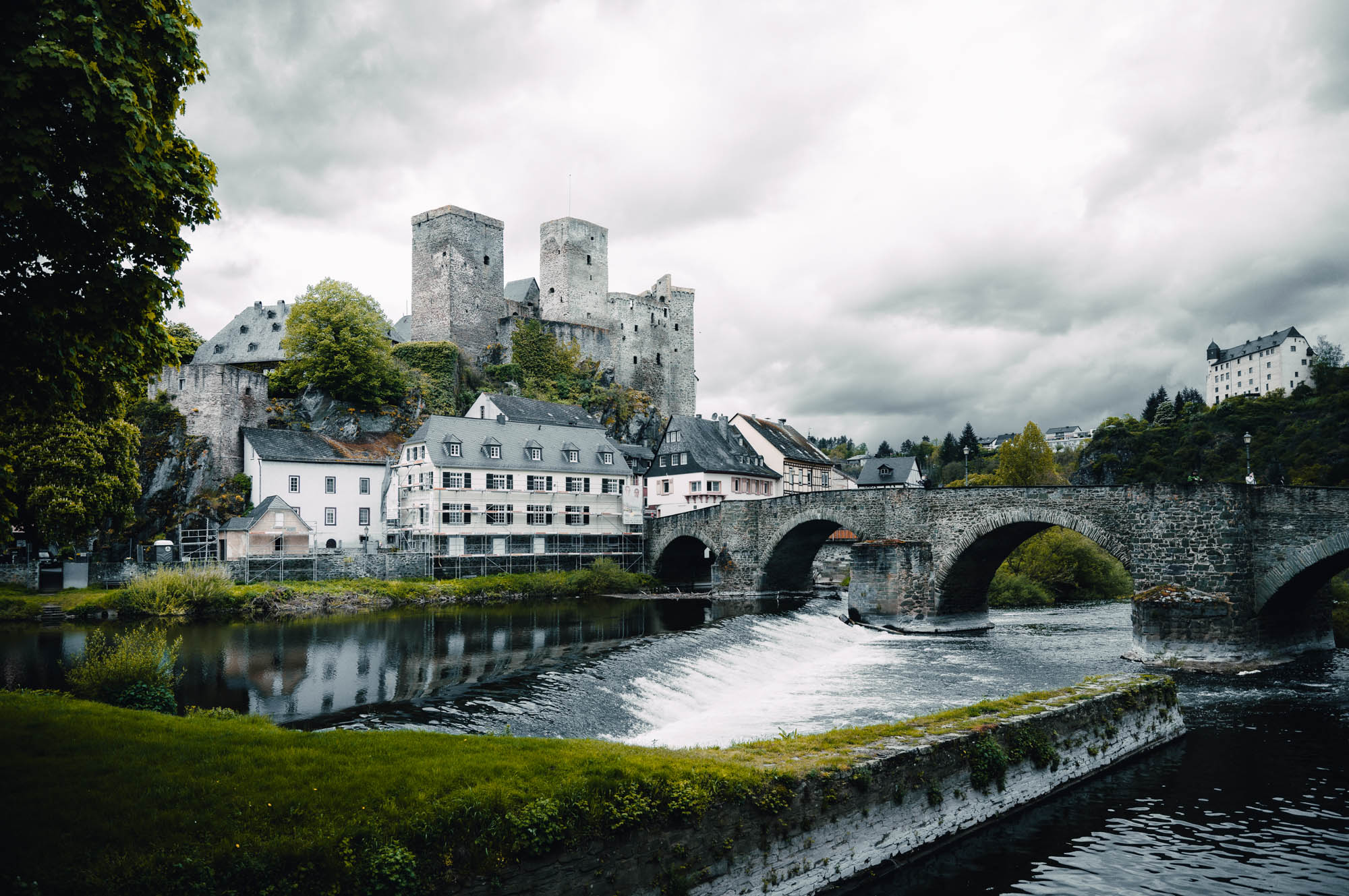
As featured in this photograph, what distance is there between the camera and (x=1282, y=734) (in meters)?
16.0

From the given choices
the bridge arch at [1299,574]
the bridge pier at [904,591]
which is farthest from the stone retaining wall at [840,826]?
the bridge pier at [904,591]

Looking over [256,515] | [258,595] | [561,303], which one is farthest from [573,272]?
[258,595]

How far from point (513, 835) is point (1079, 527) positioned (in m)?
26.0

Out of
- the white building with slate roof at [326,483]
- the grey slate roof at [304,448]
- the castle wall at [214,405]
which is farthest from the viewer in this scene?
the castle wall at [214,405]

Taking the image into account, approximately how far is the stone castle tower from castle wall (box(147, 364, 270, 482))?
861 inches

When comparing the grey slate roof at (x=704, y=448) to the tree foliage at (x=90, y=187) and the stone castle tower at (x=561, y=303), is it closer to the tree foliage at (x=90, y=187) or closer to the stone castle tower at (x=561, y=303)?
the stone castle tower at (x=561, y=303)

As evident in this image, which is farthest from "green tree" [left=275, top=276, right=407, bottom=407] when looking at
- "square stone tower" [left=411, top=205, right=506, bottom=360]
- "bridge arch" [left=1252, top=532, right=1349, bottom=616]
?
"bridge arch" [left=1252, top=532, right=1349, bottom=616]

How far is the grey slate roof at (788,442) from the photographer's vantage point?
225 feet

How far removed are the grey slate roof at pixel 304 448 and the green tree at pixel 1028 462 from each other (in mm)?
42590

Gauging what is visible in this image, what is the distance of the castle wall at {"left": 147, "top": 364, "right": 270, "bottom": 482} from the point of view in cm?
4919

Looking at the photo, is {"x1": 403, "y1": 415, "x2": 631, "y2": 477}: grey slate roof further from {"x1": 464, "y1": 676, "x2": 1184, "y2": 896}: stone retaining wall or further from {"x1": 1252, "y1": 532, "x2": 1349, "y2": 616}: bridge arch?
{"x1": 464, "y1": 676, "x2": 1184, "y2": 896}: stone retaining wall

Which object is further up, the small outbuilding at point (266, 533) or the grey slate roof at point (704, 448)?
the grey slate roof at point (704, 448)

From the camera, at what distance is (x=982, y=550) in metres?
33.1

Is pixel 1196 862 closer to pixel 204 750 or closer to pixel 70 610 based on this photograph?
pixel 204 750
